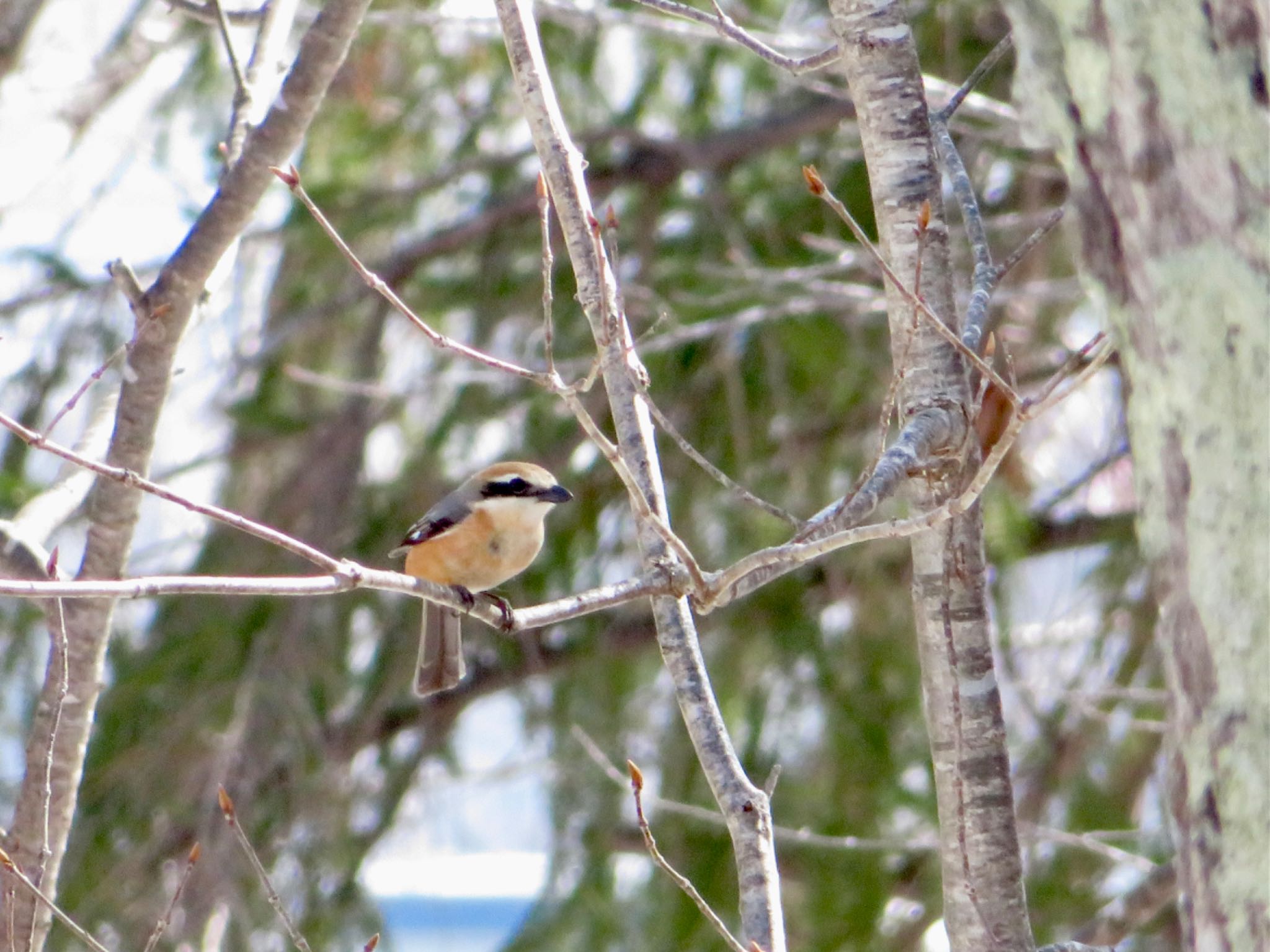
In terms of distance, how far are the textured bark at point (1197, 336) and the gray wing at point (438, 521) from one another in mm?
3358

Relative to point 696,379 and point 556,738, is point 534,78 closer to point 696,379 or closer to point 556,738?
point 696,379

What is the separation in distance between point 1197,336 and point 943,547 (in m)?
1.20

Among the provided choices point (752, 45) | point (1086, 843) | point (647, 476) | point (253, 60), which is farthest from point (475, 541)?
point (752, 45)

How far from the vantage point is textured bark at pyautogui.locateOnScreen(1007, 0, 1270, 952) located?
1280mm

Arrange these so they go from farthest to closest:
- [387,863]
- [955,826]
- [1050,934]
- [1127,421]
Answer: [387,863]
[1050,934]
[955,826]
[1127,421]

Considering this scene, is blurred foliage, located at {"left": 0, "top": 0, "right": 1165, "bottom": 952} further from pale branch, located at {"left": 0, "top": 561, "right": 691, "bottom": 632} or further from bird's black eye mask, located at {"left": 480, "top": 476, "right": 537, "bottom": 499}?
pale branch, located at {"left": 0, "top": 561, "right": 691, "bottom": 632}

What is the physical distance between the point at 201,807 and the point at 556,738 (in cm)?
134

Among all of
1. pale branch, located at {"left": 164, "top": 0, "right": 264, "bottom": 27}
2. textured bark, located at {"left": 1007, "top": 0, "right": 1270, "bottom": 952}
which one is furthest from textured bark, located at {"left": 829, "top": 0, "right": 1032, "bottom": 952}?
pale branch, located at {"left": 164, "top": 0, "right": 264, "bottom": 27}

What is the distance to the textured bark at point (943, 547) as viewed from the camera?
7.89 feet

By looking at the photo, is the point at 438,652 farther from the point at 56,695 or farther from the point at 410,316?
the point at 410,316

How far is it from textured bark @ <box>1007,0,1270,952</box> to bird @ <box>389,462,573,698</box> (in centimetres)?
312

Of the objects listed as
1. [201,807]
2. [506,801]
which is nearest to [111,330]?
[201,807]

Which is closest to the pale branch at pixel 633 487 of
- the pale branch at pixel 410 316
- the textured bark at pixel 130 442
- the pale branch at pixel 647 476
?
the pale branch at pixel 410 316

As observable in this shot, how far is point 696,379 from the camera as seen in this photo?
545 centimetres
